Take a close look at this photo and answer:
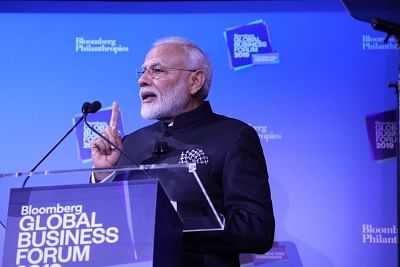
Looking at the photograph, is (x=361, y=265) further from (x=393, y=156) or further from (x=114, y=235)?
(x=114, y=235)

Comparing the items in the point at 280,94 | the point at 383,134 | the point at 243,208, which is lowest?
the point at 243,208

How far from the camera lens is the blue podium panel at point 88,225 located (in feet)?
5.49

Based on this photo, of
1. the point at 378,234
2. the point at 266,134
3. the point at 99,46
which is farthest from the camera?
the point at 99,46

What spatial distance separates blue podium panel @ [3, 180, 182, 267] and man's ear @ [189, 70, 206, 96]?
39.8 inches

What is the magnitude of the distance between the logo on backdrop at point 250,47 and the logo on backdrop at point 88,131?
0.58 meters

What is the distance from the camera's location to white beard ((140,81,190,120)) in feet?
8.77

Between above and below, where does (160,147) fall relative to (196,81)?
below

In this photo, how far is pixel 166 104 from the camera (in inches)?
106

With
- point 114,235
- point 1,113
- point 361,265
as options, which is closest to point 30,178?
point 114,235

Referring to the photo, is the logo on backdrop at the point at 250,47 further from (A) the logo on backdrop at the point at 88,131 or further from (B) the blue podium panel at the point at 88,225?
(B) the blue podium panel at the point at 88,225

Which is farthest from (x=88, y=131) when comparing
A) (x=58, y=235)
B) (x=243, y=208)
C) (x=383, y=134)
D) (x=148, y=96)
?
(x=58, y=235)

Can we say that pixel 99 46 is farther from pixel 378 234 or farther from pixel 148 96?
pixel 378 234

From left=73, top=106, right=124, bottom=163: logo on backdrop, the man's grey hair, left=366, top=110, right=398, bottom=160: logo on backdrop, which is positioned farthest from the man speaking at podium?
left=366, top=110, right=398, bottom=160: logo on backdrop

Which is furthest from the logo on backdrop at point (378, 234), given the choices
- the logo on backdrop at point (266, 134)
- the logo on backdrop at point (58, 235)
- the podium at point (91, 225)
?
the logo on backdrop at point (58, 235)
